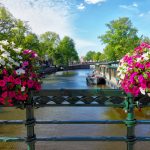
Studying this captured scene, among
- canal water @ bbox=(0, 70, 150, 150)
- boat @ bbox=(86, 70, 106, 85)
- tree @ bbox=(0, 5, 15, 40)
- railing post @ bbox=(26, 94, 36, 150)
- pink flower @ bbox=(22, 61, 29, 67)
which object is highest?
tree @ bbox=(0, 5, 15, 40)

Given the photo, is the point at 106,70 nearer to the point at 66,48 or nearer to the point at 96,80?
the point at 96,80

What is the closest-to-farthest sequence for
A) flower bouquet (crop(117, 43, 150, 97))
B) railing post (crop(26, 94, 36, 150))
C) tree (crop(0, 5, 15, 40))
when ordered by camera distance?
flower bouquet (crop(117, 43, 150, 97)) → railing post (crop(26, 94, 36, 150)) → tree (crop(0, 5, 15, 40))

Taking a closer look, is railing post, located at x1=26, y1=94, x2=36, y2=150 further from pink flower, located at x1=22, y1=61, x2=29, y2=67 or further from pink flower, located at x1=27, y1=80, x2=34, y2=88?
pink flower, located at x1=22, y1=61, x2=29, y2=67

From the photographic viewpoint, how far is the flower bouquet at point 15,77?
11.9ft

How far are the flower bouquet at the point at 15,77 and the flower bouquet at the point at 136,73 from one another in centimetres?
114

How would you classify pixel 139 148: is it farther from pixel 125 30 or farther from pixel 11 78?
pixel 125 30

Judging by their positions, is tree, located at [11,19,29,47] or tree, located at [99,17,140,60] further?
tree, located at [99,17,140,60]

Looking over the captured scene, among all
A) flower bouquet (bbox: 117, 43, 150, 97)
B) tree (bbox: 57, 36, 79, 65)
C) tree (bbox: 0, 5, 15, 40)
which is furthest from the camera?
tree (bbox: 57, 36, 79, 65)

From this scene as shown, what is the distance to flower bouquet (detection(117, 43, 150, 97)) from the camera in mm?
3561

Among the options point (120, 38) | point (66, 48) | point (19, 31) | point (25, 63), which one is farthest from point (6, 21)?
point (66, 48)

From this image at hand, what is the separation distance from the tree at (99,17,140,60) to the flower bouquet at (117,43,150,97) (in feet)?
164

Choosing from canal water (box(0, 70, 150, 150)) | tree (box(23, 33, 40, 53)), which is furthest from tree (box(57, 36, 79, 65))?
canal water (box(0, 70, 150, 150))

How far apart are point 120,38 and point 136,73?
2037 inches

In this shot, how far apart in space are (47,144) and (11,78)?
8.05 metres
